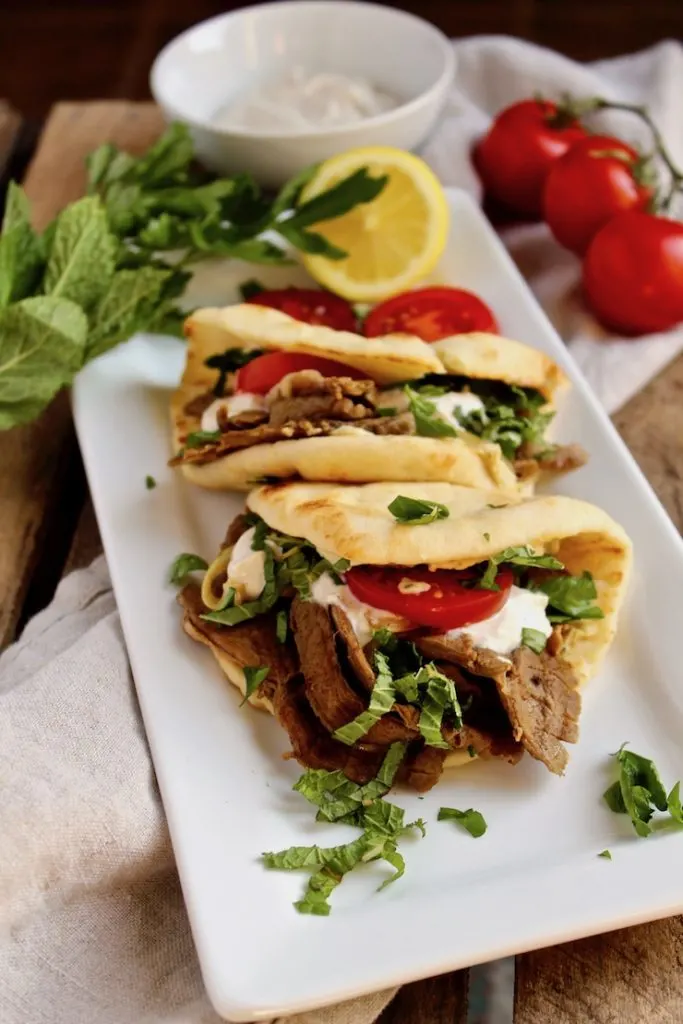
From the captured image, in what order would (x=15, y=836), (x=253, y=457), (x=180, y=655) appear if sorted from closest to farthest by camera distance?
1. (x=15, y=836)
2. (x=180, y=655)
3. (x=253, y=457)

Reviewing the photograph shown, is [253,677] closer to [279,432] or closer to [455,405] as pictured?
[279,432]

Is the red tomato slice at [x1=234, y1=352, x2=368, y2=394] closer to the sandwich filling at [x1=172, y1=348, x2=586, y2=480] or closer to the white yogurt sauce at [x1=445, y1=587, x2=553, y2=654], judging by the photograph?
the sandwich filling at [x1=172, y1=348, x2=586, y2=480]

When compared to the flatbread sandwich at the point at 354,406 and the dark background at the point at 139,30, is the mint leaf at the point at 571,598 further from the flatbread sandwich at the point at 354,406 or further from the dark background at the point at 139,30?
the dark background at the point at 139,30

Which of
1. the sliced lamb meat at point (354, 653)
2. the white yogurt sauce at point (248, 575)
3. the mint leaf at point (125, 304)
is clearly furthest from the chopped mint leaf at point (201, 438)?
the sliced lamb meat at point (354, 653)

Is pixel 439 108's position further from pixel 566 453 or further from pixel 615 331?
pixel 566 453

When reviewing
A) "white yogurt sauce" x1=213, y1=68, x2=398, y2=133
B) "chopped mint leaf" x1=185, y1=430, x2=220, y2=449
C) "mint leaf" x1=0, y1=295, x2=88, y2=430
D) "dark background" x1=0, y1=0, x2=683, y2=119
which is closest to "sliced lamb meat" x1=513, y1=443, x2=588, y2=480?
"chopped mint leaf" x1=185, y1=430, x2=220, y2=449

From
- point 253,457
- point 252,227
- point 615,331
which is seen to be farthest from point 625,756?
point 252,227
